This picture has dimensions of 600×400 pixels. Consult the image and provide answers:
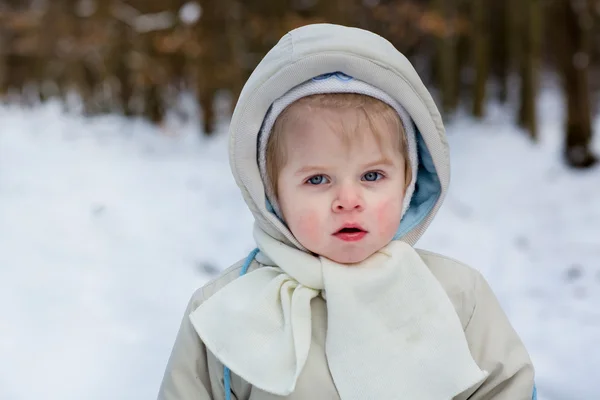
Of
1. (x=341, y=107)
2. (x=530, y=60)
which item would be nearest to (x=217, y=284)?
(x=341, y=107)

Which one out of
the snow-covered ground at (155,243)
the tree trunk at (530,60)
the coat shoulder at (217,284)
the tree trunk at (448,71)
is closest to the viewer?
the coat shoulder at (217,284)

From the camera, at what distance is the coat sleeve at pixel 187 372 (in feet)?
5.99

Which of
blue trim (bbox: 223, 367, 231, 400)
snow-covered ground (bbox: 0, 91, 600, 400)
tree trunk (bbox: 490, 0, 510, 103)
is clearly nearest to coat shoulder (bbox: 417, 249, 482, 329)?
blue trim (bbox: 223, 367, 231, 400)

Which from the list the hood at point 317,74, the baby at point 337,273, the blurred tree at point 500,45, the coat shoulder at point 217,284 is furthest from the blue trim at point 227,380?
the blurred tree at point 500,45

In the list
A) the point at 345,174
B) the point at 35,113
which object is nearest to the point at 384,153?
the point at 345,174

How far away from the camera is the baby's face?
1.72 metres

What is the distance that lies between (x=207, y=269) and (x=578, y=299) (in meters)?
2.29

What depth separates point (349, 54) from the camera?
1.70 meters

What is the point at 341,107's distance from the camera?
173 cm

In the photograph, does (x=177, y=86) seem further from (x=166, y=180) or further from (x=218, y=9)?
(x=166, y=180)

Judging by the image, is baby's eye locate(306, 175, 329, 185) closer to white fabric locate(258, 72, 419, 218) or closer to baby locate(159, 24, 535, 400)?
baby locate(159, 24, 535, 400)

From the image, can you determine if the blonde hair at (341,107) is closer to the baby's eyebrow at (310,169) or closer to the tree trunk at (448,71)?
the baby's eyebrow at (310,169)

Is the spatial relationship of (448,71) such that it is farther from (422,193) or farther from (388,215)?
(388,215)

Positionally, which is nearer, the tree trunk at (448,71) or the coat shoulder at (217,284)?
the coat shoulder at (217,284)
